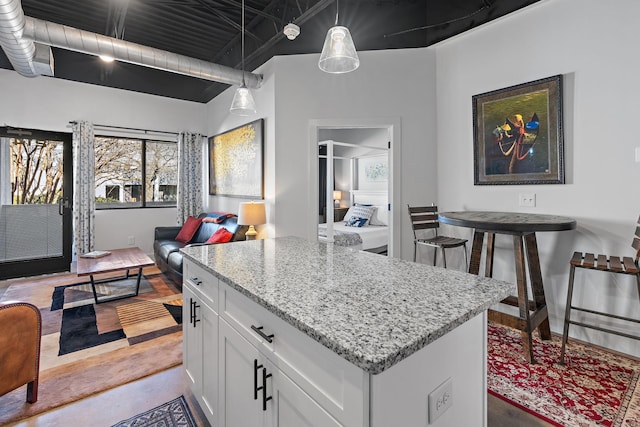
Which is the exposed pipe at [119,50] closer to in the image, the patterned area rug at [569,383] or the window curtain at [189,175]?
the window curtain at [189,175]

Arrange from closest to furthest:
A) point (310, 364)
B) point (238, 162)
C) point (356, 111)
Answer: point (310, 364), point (356, 111), point (238, 162)

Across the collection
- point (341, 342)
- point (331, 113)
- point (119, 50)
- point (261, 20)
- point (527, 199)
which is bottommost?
point (341, 342)

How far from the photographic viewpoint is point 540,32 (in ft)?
8.80

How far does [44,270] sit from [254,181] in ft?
11.0

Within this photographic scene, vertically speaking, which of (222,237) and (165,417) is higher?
(222,237)

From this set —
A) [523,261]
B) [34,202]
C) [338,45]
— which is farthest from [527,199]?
[34,202]

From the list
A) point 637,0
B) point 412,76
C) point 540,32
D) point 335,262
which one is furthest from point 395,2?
point 335,262

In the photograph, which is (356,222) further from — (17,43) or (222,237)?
(17,43)

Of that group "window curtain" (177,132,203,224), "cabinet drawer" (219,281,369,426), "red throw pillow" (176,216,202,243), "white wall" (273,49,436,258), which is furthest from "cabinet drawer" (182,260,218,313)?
"window curtain" (177,132,203,224)

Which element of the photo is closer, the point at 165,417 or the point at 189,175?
the point at 165,417

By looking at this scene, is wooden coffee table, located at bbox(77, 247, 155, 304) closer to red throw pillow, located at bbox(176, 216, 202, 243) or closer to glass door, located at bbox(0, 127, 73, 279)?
red throw pillow, located at bbox(176, 216, 202, 243)

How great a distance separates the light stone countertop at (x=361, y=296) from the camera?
74 cm

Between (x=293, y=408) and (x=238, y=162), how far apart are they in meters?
4.27

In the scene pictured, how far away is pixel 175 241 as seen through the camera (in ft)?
16.1
